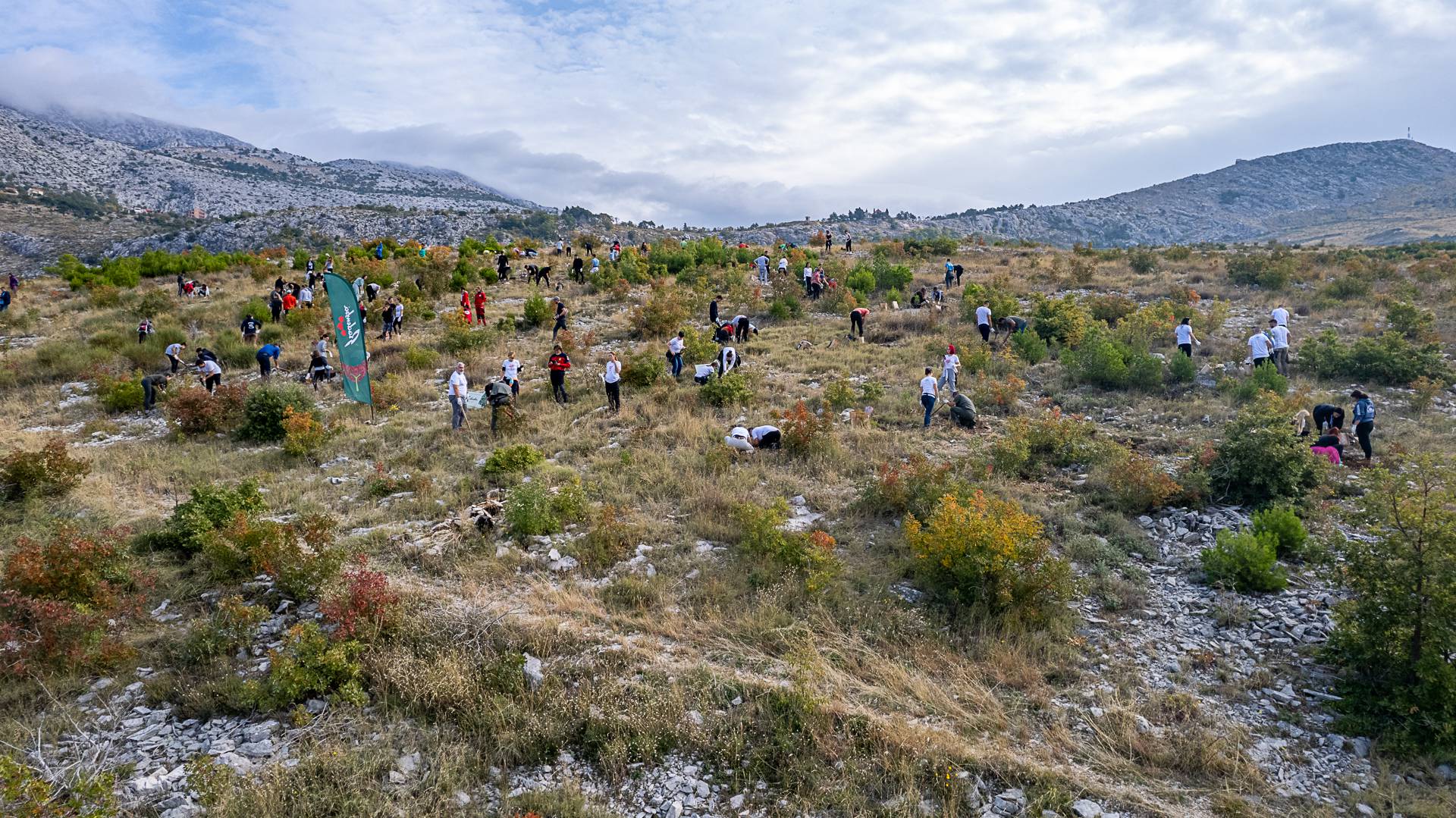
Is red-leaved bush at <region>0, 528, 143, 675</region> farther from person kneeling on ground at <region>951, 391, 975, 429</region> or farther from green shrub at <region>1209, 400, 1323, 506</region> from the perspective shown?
green shrub at <region>1209, 400, 1323, 506</region>

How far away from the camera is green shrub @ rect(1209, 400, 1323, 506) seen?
8039mm

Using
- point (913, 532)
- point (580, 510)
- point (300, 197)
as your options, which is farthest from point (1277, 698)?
point (300, 197)

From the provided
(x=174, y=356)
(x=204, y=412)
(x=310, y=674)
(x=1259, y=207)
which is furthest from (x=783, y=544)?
(x=1259, y=207)

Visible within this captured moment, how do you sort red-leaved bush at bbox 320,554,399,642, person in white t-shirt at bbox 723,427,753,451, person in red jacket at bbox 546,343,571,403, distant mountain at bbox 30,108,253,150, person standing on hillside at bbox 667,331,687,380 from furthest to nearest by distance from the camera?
distant mountain at bbox 30,108,253,150
person standing on hillside at bbox 667,331,687,380
person in red jacket at bbox 546,343,571,403
person in white t-shirt at bbox 723,427,753,451
red-leaved bush at bbox 320,554,399,642

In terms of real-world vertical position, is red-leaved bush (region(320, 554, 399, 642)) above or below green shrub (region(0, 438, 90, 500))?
below

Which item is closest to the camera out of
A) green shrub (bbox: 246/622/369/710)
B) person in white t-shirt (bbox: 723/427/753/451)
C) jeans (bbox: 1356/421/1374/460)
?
green shrub (bbox: 246/622/369/710)

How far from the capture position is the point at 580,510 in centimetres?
837

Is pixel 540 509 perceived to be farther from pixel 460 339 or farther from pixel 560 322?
pixel 560 322

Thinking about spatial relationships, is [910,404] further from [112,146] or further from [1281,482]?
[112,146]

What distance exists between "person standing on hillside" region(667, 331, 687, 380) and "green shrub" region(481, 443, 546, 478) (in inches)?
194

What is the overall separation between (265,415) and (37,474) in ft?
11.4

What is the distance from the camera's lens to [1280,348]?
44.2ft

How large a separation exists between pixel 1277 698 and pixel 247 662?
27.3 ft

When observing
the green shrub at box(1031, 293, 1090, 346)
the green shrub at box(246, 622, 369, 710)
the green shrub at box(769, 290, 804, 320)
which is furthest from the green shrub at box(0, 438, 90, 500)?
the green shrub at box(1031, 293, 1090, 346)
